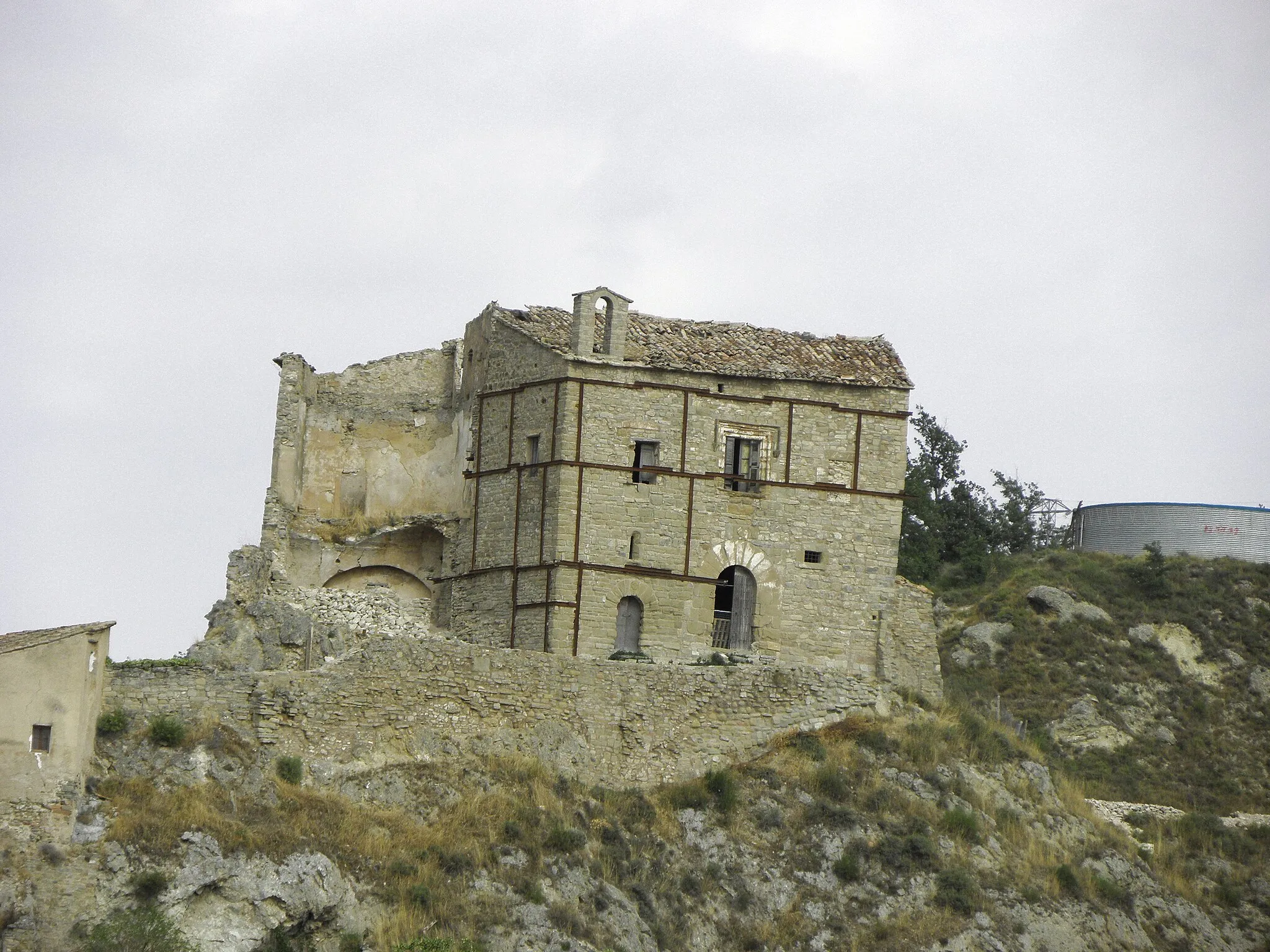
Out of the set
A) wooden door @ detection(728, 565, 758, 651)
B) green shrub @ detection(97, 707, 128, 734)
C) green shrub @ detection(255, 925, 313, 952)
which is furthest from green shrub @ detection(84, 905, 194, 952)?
wooden door @ detection(728, 565, 758, 651)

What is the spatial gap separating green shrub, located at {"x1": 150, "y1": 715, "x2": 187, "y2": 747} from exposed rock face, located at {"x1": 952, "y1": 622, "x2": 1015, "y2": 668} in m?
31.9

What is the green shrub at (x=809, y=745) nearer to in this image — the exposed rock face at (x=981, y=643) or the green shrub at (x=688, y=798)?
the green shrub at (x=688, y=798)

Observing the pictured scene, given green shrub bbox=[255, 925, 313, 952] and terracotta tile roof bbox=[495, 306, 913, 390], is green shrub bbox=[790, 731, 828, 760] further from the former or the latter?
green shrub bbox=[255, 925, 313, 952]

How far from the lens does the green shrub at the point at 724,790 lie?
44.3m

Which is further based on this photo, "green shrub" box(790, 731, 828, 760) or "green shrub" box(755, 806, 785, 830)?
"green shrub" box(790, 731, 828, 760)

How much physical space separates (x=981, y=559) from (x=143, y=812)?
41128 millimetres

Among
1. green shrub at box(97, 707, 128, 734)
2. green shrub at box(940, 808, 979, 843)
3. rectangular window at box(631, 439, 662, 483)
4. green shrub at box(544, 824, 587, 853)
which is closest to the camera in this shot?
green shrub at box(97, 707, 128, 734)

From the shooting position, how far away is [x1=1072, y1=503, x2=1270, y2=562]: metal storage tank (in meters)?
73.2

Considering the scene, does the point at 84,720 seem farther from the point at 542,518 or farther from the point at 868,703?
the point at 868,703

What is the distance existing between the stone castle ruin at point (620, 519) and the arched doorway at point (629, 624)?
6cm

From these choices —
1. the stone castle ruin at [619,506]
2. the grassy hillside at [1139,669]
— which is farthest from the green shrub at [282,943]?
A: the grassy hillside at [1139,669]

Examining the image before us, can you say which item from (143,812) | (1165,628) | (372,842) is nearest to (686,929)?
(372,842)

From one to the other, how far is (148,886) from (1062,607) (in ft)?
127

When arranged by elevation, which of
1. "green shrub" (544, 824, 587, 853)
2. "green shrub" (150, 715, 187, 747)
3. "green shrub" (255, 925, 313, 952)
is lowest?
"green shrub" (255, 925, 313, 952)
